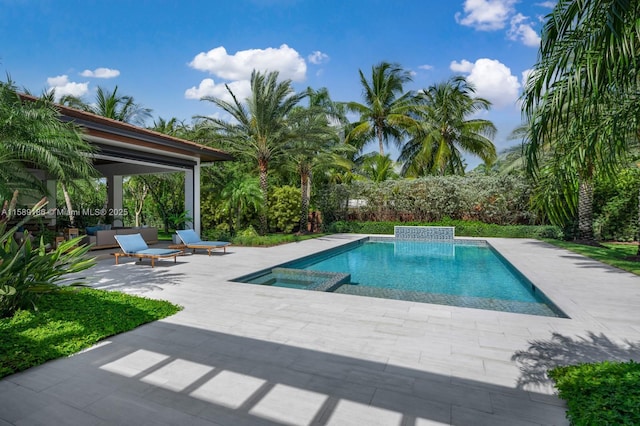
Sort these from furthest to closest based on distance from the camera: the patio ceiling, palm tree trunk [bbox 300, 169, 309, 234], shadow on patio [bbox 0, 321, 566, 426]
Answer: palm tree trunk [bbox 300, 169, 309, 234] < the patio ceiling < shadow on patio [bbox 0, 321, 566, 426]

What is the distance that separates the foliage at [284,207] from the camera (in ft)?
62.4

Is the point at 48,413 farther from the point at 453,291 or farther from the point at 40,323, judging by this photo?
the point at 453,291

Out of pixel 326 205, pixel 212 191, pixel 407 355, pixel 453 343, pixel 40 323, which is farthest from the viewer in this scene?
pixel 326 205

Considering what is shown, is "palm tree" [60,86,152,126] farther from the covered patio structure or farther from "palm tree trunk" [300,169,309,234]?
"palm tree trunk" [300,169,309,234]

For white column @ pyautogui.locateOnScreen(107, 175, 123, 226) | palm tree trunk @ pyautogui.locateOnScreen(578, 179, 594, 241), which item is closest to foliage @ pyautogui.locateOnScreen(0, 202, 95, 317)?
white column @ pyautogui.locateOnScreen(107, 175, 123, 226)

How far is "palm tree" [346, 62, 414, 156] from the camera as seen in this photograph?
26.4 meters

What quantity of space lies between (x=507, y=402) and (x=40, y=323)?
17.9 feet

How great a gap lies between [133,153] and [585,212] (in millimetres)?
18440

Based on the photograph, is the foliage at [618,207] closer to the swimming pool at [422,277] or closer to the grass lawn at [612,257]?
the grass lawn at [612,257]

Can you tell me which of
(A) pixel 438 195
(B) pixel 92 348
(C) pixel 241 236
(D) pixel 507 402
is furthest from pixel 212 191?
(D) pixel 507 402

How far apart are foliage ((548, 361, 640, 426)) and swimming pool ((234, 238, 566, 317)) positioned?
9.46 feet

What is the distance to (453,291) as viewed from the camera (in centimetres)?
793

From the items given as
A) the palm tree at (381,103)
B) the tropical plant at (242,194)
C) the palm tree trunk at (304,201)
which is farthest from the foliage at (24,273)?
the palm tree at (381,103)

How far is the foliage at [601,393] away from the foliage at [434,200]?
1811 cm
